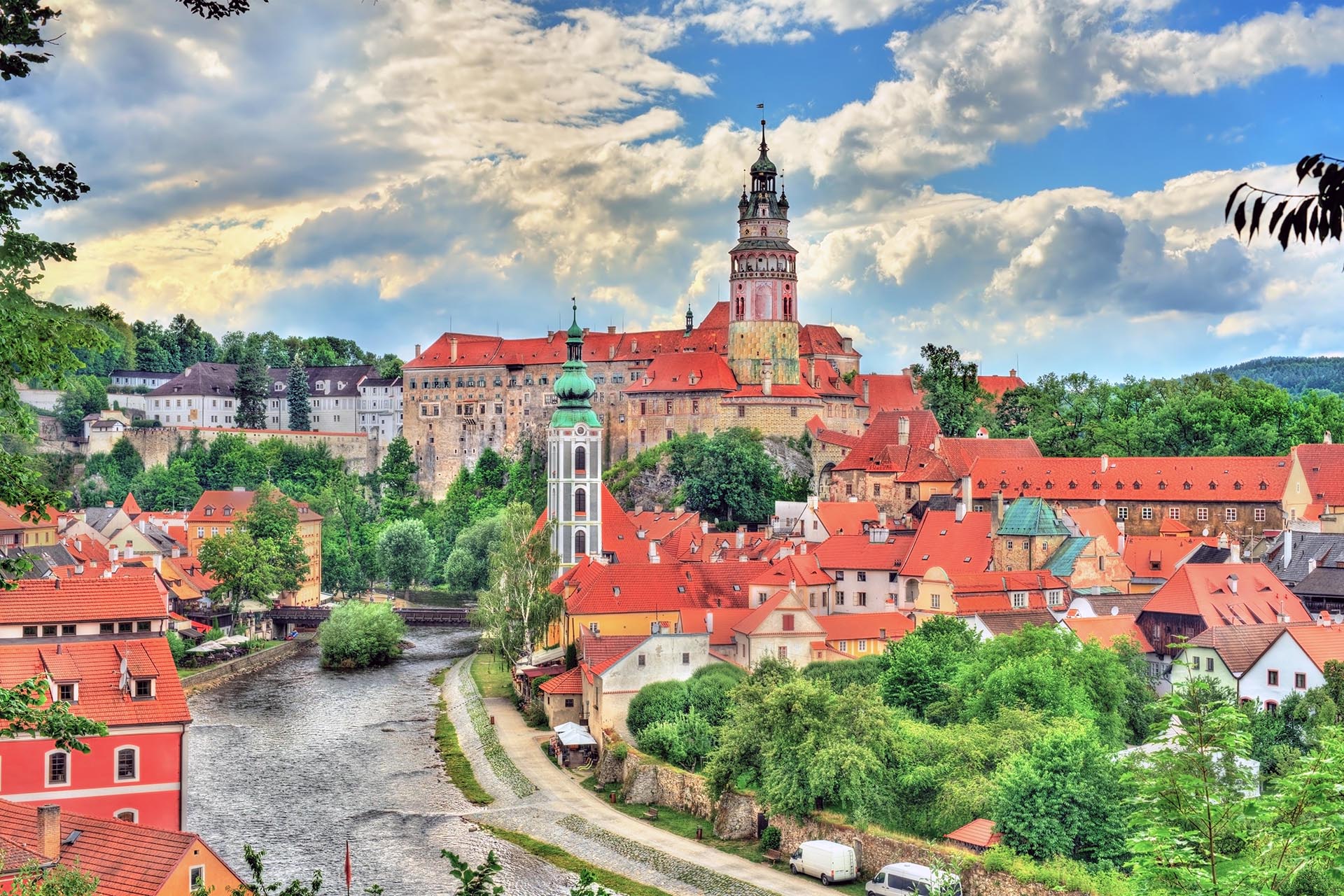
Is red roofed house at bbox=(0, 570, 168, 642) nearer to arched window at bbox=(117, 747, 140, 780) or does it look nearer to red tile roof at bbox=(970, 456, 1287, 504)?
arched window at bbox=(117, 747, 140, 780)

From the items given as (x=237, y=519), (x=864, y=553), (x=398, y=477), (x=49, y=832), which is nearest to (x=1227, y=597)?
(x=864, y=553)

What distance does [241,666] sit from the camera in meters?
55.5

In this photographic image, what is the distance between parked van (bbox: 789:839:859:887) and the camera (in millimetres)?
28016

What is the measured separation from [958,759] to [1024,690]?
10.9ft

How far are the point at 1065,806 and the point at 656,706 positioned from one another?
43.2ft

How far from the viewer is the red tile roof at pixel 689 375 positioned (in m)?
A: 79.5

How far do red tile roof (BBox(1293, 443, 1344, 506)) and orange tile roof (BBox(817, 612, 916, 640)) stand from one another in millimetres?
21319

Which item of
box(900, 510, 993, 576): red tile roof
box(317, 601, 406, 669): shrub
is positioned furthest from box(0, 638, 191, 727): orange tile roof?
box(317, 601, 406, 669): shrub

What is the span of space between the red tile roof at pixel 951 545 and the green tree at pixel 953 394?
23129 millimetres

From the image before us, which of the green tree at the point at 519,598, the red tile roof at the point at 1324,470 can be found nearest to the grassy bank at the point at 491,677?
the green tree at the point at 519,598

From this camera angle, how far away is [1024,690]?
32.4 m

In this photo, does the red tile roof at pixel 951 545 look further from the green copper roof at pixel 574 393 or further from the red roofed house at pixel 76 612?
the red roofed house at pixel 76 612

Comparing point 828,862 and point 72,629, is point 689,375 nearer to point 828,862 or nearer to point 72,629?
point 72,629

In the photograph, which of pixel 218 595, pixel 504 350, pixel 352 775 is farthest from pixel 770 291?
pixel 352 775
